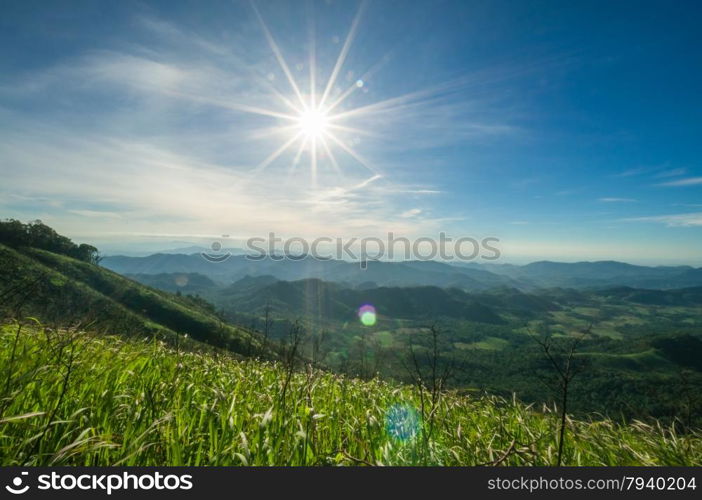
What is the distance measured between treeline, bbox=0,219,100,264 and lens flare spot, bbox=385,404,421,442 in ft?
536

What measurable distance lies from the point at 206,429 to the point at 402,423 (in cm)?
308

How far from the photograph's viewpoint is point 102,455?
3.19 meters

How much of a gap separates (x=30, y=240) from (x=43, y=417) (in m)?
166

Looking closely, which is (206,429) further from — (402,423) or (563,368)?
(563,368)

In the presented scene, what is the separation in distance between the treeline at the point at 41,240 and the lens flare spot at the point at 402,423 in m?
163

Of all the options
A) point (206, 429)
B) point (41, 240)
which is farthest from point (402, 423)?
point (41, 240)

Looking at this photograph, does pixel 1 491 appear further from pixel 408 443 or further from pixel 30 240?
pixel 30 240

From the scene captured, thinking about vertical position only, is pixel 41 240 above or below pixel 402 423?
above

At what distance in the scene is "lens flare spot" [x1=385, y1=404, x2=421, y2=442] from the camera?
15.8 ft

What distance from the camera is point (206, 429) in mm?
4180

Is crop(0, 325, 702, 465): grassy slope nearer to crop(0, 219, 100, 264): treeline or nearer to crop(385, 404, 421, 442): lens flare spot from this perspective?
crop(385, 404, 421, 442): lens flare spot

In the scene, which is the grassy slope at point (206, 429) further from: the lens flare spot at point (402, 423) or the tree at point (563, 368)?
the tree at point (563, 368)

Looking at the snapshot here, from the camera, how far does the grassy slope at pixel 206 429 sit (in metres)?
3.21

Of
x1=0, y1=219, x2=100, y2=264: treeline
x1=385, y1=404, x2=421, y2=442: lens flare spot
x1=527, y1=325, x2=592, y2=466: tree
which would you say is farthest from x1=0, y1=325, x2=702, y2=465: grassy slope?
x1=0, y1=219, x2=100, y2=264: treeline
